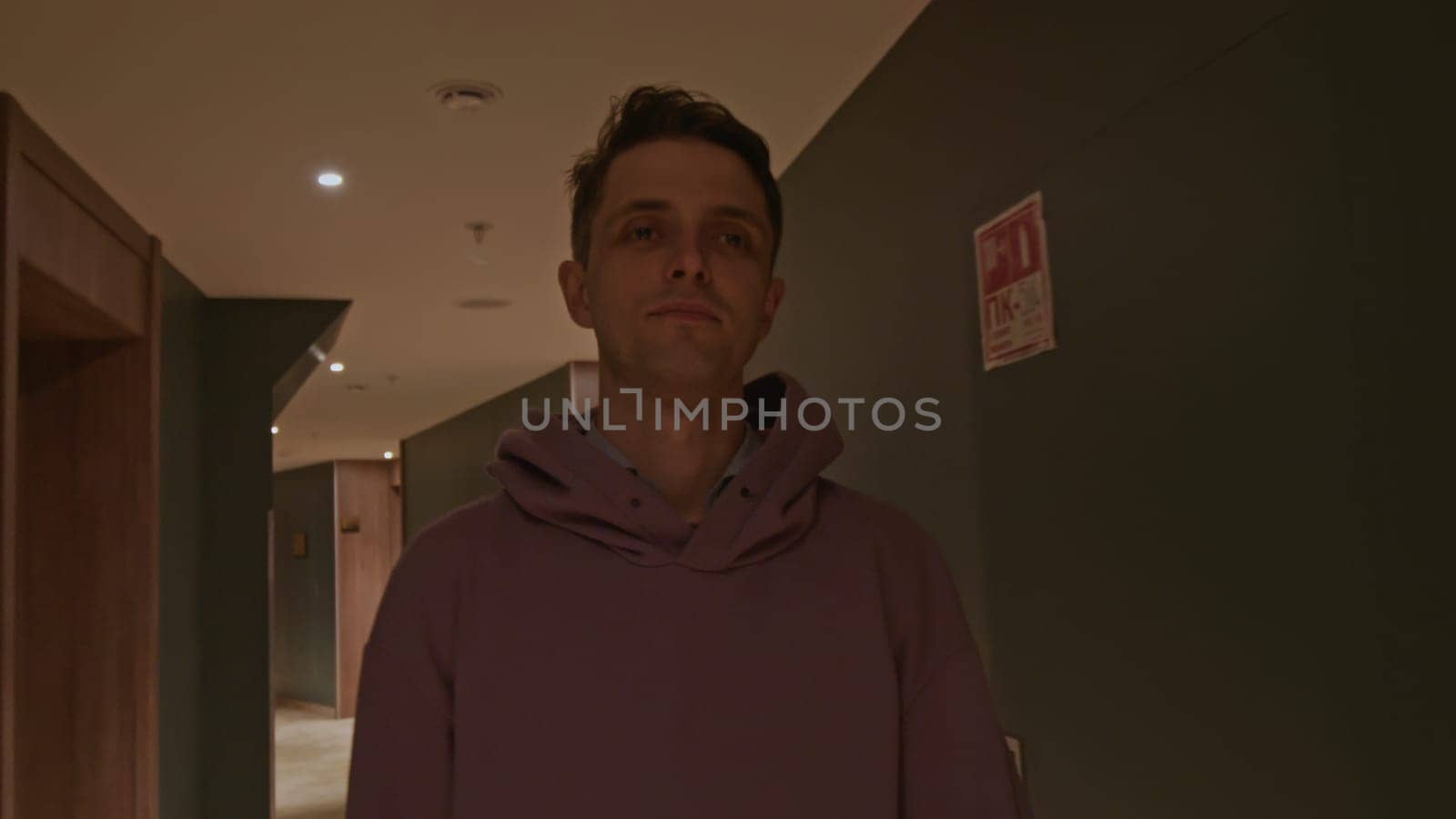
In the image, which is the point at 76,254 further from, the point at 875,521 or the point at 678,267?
the point at 875,521

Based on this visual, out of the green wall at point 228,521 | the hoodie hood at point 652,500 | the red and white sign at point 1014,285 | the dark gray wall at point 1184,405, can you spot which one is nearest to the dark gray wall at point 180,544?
the green wall at point 228,521

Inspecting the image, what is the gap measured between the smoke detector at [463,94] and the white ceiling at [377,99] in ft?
0.10

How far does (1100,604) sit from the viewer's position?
1.43 meters

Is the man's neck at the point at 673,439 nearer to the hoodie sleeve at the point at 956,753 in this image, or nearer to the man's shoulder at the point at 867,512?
the man's shoulder at the point at 867,512

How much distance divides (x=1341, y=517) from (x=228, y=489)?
4025 mm

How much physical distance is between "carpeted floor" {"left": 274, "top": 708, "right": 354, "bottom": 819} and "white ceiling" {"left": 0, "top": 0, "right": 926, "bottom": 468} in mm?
3166

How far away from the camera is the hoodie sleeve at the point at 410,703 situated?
82cm

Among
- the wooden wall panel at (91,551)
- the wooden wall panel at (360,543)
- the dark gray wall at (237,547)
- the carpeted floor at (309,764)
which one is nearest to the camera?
the wooden wall panel at (91,551)

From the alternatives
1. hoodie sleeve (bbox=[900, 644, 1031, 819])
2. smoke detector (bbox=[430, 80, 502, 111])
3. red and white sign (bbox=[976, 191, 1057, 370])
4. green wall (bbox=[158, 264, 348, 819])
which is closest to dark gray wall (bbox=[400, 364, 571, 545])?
green wall (bbox=[158, 264, 348, 819])

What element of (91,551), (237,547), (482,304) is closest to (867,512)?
(91,551)

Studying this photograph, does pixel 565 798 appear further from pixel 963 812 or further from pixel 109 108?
pixel 109 108

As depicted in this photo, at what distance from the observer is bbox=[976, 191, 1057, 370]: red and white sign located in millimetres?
1574

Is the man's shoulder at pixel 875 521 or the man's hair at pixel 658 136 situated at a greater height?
the man's hair at pixel 658 136

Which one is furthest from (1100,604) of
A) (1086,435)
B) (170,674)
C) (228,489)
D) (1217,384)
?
(228,489)
